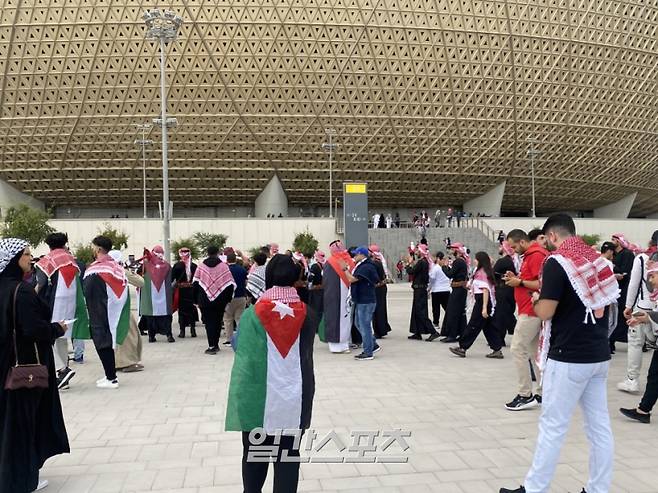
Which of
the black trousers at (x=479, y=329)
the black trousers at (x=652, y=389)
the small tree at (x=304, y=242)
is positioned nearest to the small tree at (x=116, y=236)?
the small tree at (x=304, y=242)

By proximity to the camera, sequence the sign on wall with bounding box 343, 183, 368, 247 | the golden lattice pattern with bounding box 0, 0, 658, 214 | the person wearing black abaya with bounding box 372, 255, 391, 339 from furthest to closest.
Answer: the golden lattice pattern with bounding box 0, 0, 658, 214 → the sign on wall with bounding box 343, 183, 368, 247 → the person wearing black abaya with bounding box 372, 255, 391, 339

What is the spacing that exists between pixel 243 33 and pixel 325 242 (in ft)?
42.4

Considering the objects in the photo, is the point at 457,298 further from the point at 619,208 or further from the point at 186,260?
the point at 619,208

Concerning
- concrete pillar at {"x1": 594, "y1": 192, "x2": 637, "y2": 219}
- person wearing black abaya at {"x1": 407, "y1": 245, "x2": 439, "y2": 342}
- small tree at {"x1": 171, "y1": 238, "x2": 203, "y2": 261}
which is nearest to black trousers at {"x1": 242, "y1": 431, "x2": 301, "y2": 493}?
person wearing black abaya at {"x1": 407, "y1": 245, "x2": 439, "y2": 342}

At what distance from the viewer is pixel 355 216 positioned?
23625 mm

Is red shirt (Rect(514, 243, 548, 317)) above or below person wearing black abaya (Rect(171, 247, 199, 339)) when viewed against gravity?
above

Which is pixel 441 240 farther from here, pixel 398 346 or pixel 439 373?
pixel 439 373

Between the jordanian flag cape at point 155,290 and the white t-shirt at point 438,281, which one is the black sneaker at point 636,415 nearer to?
the white t-shirt at point 438,281

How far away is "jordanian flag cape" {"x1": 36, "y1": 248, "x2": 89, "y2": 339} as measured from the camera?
6.91m

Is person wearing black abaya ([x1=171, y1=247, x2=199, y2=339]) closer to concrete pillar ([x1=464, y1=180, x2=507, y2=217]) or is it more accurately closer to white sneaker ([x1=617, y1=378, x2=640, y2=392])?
white sneaker ([x1=617, y1=378, x2=640, y2=392])

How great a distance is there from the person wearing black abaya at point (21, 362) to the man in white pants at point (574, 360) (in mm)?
3087

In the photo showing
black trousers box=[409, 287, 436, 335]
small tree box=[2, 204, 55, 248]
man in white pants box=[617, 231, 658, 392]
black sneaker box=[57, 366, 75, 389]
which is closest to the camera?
man in white pants box=[617, 231, 658, 392]

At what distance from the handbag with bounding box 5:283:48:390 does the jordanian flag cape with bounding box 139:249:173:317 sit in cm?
682

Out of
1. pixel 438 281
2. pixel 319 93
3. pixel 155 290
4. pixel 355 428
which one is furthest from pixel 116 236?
pixel 355 428
